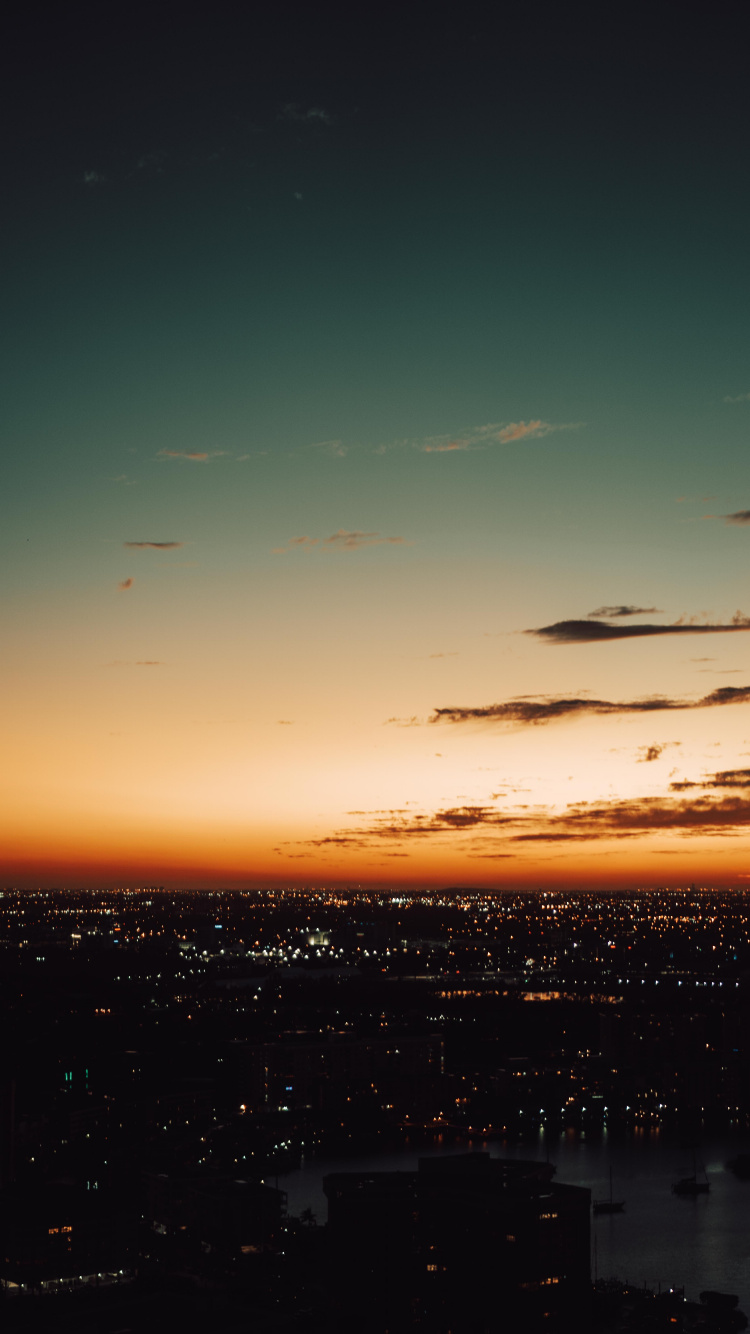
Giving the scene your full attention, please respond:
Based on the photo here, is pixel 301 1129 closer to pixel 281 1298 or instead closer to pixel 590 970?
pixel 281 1298

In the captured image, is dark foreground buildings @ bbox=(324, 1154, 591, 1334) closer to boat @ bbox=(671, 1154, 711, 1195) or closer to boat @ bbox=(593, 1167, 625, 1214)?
boat @ bbox=(593, 1167, 625, 1214)

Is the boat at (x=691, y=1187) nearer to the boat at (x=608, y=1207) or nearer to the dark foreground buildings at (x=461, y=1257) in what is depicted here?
the boat at (x=608, y=1207)

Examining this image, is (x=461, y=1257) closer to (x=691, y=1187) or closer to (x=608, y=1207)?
(x=608, y=1207)

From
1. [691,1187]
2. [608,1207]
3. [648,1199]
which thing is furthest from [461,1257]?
[691,1187]

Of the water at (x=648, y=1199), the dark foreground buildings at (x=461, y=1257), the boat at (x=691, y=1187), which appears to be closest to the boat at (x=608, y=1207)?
the water at (x=648, y=1199)

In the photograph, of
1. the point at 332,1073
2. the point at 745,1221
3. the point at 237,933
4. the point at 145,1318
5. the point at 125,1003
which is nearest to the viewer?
the point at 145,1318

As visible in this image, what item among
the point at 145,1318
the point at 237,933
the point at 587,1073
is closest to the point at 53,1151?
the point at 145,1318
